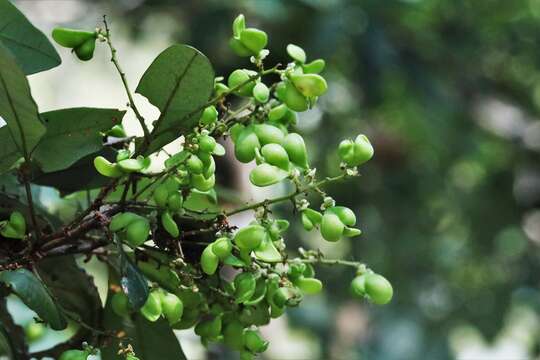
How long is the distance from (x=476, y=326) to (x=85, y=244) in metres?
2.63

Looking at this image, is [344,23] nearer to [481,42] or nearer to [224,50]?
[224,50]

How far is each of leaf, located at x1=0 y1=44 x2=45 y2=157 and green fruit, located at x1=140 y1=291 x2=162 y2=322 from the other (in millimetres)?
127

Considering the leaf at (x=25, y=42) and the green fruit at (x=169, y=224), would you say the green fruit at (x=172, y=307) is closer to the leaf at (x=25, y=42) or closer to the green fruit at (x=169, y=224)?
the green fruit at (x=169, y=224)

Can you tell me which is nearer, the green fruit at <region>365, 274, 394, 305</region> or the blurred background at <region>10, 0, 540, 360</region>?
the green fruit at <region>365, 274, 394, 305</region>

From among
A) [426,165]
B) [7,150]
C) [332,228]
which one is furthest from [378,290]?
[426,165]

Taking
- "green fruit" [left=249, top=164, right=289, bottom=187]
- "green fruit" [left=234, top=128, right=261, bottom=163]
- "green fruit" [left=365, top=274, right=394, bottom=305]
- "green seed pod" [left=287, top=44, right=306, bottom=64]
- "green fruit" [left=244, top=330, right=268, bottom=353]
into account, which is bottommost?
"green fruit" [left=244, top=330, right=268, bottom=353]

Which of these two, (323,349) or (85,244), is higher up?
(85,244)

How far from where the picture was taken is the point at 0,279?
60cm

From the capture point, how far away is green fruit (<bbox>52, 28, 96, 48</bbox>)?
0.65 metres

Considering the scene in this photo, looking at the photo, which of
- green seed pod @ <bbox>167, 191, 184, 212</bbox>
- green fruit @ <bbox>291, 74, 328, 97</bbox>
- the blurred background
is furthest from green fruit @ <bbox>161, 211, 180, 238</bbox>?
the blurred background

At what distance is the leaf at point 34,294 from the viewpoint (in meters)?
0.60

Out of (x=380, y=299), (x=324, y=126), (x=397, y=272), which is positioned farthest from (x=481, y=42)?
(x=380, y=299)

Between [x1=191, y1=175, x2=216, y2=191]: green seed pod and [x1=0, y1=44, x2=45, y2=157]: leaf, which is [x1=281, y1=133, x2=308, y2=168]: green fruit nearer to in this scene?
[x1=191, y1=175, x2=216, y2=191]: green seed pod

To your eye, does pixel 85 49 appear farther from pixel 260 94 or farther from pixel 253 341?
pixel 253 341
